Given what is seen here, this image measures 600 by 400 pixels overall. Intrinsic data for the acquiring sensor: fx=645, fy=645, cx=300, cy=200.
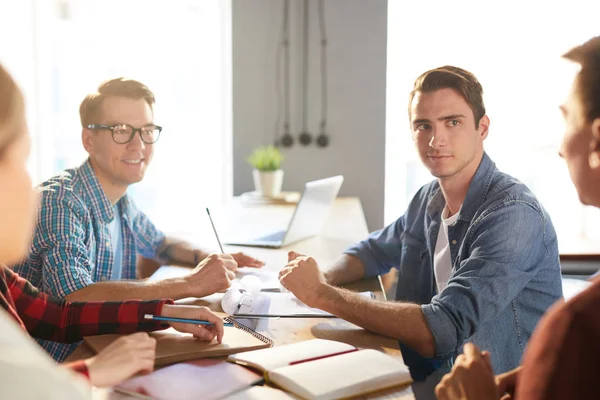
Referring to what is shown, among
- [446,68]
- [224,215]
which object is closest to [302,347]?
[446,68]

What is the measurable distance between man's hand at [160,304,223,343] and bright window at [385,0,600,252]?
2.77m

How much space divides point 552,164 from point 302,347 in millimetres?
3135

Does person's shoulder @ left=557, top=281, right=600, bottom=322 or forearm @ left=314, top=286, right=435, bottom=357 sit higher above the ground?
person's shoulder @ left=557, top=281, right=600, bottom=322

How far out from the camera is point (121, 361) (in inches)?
38.5

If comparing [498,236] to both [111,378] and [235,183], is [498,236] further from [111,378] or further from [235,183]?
[235,183]

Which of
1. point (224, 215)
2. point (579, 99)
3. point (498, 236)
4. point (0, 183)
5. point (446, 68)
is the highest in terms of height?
point (446, 68)

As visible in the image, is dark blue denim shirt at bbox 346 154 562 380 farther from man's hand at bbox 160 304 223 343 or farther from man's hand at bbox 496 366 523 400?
man's hand at bbox 160 304 223 343

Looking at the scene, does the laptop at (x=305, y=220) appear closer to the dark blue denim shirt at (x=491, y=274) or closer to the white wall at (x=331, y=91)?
the dark blue denim shirt at (x=491, y=274)

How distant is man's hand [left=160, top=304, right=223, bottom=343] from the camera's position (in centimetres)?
123

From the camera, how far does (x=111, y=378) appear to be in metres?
0.95

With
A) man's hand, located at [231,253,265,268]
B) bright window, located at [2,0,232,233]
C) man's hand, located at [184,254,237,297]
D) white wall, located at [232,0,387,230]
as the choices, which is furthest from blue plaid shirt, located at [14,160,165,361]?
bright window, located at [2,0,232,233]

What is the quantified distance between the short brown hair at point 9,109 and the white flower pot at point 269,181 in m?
2.87

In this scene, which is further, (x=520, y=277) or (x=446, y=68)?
(x=446, y=68)

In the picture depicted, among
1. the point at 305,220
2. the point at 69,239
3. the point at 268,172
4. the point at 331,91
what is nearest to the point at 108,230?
the point at 69,239
